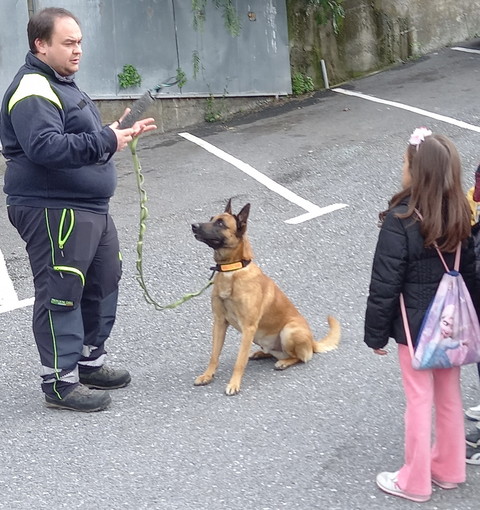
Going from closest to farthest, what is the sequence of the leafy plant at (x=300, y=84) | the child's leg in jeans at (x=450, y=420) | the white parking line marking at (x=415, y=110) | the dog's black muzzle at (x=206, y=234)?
1. the child's leg in jeans at (x=450, y=420)
2. the dog's black muzzle at (x=206, y=234)
3. the white parking line marking at (x=415, y=110)
4. the leafy plant at (x=300, y=84)

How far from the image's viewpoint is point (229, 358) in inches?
229

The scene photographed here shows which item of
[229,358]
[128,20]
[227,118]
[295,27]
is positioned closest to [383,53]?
[295,27]

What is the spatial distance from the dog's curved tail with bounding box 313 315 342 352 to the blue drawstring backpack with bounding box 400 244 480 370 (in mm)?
1756

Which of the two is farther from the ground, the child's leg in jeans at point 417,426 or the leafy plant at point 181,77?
the leafy plant at point 181,77

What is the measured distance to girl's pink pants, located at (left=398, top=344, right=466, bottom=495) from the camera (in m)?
4.06

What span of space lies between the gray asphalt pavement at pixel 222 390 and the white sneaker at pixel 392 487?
3 centimetres

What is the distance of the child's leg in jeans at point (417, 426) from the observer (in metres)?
4.05

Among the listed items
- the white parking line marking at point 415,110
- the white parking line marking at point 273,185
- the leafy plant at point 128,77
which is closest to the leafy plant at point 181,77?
the leafy plant at point 128,77

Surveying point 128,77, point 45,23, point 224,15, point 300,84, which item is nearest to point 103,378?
point 45,23

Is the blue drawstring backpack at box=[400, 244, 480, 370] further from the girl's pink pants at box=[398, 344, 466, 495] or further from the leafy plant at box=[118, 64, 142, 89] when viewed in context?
the leafy plant at box=[118, 64, 142, 89]

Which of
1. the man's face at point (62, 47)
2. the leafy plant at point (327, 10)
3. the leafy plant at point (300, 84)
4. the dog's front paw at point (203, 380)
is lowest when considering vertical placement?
the dog's front paw at point (203, 380)

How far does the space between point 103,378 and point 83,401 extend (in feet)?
1.04

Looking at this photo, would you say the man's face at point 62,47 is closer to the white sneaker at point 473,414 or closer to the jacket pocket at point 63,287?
the jacket pocket at point 63,287

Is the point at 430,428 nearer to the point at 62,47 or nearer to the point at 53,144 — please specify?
the point at 53,144
